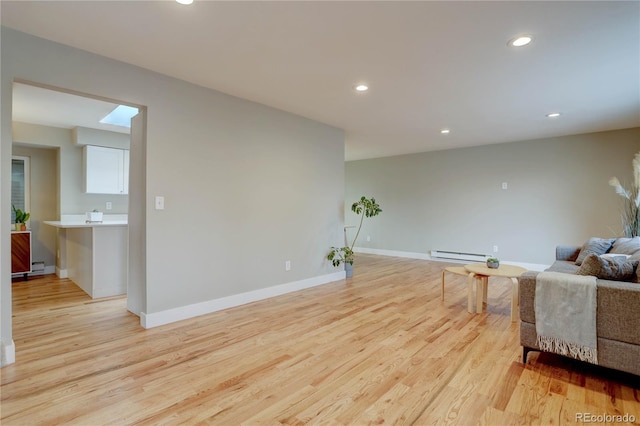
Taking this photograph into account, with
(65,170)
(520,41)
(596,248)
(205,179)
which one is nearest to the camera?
(520,41)

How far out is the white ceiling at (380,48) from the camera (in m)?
1.98

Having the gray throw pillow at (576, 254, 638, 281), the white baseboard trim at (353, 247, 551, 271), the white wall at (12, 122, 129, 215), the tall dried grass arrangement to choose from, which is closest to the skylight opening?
the white wall at (12, 122, 129, 215)

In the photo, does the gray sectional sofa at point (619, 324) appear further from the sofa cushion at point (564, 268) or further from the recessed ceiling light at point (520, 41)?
the recessed ceiling light at point (520, 41)

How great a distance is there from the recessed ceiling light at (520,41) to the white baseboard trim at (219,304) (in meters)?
3.46

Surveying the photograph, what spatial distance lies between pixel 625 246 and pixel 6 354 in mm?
5449

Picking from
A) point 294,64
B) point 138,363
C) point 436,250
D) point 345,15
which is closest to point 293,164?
point 294,64

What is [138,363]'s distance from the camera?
224 centimetres

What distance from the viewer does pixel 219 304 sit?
11.2 feet

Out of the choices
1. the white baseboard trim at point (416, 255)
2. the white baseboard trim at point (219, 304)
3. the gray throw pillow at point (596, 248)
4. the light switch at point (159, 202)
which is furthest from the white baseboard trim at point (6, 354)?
the white baseboard trim at point (416, 255)

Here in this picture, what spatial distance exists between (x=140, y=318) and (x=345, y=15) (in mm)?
3182

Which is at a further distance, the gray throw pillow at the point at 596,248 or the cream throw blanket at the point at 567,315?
the gray throw pillow at the point at 596,248

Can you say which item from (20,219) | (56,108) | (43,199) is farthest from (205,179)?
(43,199)

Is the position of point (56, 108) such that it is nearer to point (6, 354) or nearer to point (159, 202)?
point (159, 202)

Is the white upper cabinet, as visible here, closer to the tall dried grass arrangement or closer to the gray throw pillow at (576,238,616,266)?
the gray throw pillow at (576,238,616,266)
